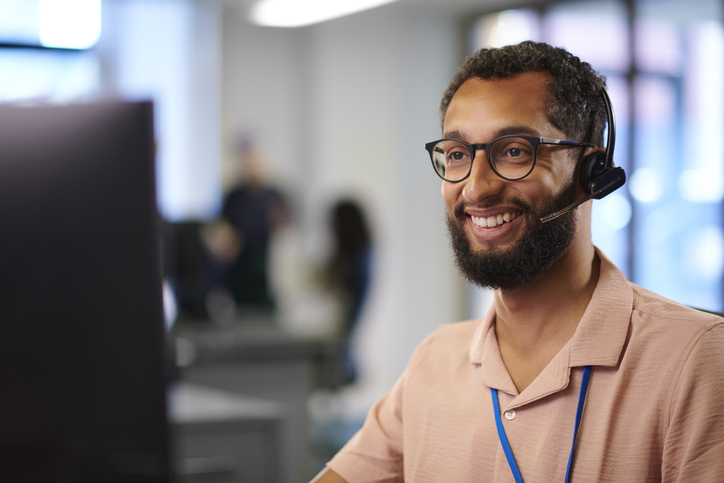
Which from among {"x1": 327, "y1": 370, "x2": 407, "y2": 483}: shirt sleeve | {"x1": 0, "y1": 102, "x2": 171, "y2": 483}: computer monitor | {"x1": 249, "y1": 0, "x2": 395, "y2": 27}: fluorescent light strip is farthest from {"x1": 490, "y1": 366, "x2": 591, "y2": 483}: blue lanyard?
{"x1": 249, "y1": 0, "x2": 395, "y2": 27}: fluorescent light strip

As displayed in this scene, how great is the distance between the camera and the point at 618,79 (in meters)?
4.80

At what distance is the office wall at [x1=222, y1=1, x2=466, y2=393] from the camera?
6.09m

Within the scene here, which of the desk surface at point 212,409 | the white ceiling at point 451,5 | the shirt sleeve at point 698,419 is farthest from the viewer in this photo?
the white ceiling at point 451,5

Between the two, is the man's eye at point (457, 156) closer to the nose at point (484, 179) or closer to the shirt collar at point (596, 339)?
the nose at point (484, 179)

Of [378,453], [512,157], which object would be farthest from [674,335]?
[378,453]

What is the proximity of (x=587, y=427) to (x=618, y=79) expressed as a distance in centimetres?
440

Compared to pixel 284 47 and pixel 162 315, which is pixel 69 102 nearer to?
pixel 162 315

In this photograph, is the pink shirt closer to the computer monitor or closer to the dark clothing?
the computer monitor

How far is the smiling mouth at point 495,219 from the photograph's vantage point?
104 cm

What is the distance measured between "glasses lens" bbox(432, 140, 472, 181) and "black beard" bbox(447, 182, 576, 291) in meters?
0.10

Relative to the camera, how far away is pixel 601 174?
103cm

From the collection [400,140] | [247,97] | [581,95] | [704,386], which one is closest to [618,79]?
[400,140]

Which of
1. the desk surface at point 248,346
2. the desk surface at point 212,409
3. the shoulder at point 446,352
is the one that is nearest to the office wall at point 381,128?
the desk surface at point 248,346

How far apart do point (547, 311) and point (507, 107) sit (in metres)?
0.30
